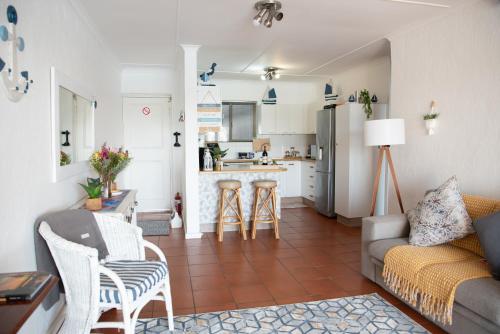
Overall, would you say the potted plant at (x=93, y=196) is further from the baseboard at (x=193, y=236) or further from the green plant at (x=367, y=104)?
the green plant at (x=367, y=104)

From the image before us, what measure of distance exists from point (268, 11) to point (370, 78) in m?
3.03

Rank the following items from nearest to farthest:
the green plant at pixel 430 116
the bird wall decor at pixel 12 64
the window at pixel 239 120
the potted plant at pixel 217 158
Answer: the bird wall decor at pixel 12 64
the green plant at pixel 430 116
the potted plant at pixel 217 158
the window at pixel 239 120

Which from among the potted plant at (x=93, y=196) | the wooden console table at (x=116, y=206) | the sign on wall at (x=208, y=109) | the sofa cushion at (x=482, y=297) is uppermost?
→ the sign on wall at (x=208, y=109)

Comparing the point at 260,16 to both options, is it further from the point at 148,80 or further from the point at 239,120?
the point at 239,120

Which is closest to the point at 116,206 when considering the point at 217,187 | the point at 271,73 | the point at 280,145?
the point at 217,187

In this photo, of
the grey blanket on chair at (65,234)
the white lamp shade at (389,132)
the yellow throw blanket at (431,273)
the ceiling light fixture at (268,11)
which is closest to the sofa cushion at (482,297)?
the yellow throw blanket at (431,273)

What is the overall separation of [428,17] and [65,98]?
3.49 metres

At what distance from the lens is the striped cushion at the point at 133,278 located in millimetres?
2023

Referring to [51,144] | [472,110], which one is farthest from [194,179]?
[472,110]

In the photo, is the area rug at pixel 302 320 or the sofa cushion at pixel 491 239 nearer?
the sofa cushion at pixel 491 239

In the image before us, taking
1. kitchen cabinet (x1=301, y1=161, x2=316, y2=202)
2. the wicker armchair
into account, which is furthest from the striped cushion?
kitchen cabinet (x1=301, y1=161, x2=316, y2=202)

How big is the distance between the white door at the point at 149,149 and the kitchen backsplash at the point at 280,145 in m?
1.35

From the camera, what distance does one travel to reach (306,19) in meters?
3.65

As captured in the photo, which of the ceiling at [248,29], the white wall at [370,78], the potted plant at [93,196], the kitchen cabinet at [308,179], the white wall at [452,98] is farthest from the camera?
the kitchen cabinet at [308,179]
